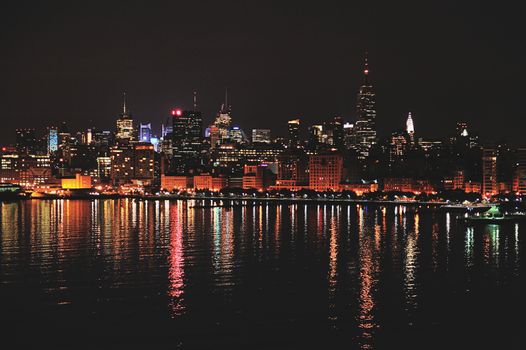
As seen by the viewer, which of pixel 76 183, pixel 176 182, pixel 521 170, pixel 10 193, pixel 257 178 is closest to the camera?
pixel 521 170

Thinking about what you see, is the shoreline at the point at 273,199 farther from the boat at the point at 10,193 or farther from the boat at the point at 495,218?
the boat at the point at 495,218

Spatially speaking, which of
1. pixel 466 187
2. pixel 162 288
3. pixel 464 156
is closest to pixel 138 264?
pixel 162 288

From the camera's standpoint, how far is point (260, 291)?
66.8 feet

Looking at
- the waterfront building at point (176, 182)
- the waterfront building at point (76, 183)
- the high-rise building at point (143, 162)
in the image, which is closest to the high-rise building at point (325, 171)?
the waterfront building at point (176, 182)

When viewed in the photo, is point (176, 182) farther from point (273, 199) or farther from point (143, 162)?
point (273, 199)

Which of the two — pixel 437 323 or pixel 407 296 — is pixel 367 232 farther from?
pixel 437 323

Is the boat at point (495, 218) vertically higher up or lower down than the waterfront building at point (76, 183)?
lower down

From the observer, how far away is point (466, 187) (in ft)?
304

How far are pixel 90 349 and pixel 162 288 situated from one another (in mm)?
5817

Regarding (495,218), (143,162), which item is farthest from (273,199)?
(495,218)

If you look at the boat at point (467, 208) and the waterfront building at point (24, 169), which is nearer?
the boat at point (467, 208)

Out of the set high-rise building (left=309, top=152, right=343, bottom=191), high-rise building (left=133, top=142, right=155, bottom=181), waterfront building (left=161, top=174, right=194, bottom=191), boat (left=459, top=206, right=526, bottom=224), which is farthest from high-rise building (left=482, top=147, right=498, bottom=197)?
high-rise building (left=133, top=142, right=155, bottom=181)

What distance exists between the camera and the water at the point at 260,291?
1595 centimetres

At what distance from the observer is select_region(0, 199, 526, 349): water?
16.0 metres
